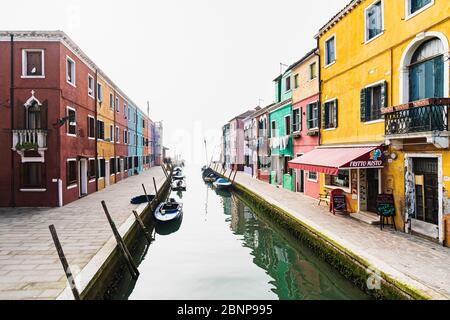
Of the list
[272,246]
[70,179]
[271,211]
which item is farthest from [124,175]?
[272,246]

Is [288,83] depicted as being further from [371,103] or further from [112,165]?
[112,165]

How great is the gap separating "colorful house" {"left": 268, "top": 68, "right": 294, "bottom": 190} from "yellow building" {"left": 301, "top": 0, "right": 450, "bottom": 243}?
7.50m

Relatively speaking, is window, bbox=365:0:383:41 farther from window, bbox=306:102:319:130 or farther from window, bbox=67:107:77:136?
window, bbox=67:107:77:136

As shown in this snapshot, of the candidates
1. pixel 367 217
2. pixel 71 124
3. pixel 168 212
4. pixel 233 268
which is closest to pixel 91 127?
pixel 71 124

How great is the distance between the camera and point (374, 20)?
1209 centimetres

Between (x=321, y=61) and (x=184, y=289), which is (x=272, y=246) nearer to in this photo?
(x=184, y=289)

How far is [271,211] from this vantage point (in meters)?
16.7

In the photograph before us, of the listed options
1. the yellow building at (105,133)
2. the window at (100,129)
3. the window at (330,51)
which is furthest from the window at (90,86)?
the window at (330,51)

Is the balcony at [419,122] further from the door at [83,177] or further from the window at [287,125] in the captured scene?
the door at [83,177]

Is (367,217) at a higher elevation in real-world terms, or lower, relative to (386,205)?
lower

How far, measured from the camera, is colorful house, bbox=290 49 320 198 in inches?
706

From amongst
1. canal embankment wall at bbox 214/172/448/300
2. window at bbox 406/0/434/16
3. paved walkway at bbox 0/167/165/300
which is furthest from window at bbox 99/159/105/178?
window at bbox 406/0/434/16

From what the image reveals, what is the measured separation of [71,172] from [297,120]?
1558 centimetres

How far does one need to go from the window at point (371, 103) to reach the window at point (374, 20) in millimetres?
2192
